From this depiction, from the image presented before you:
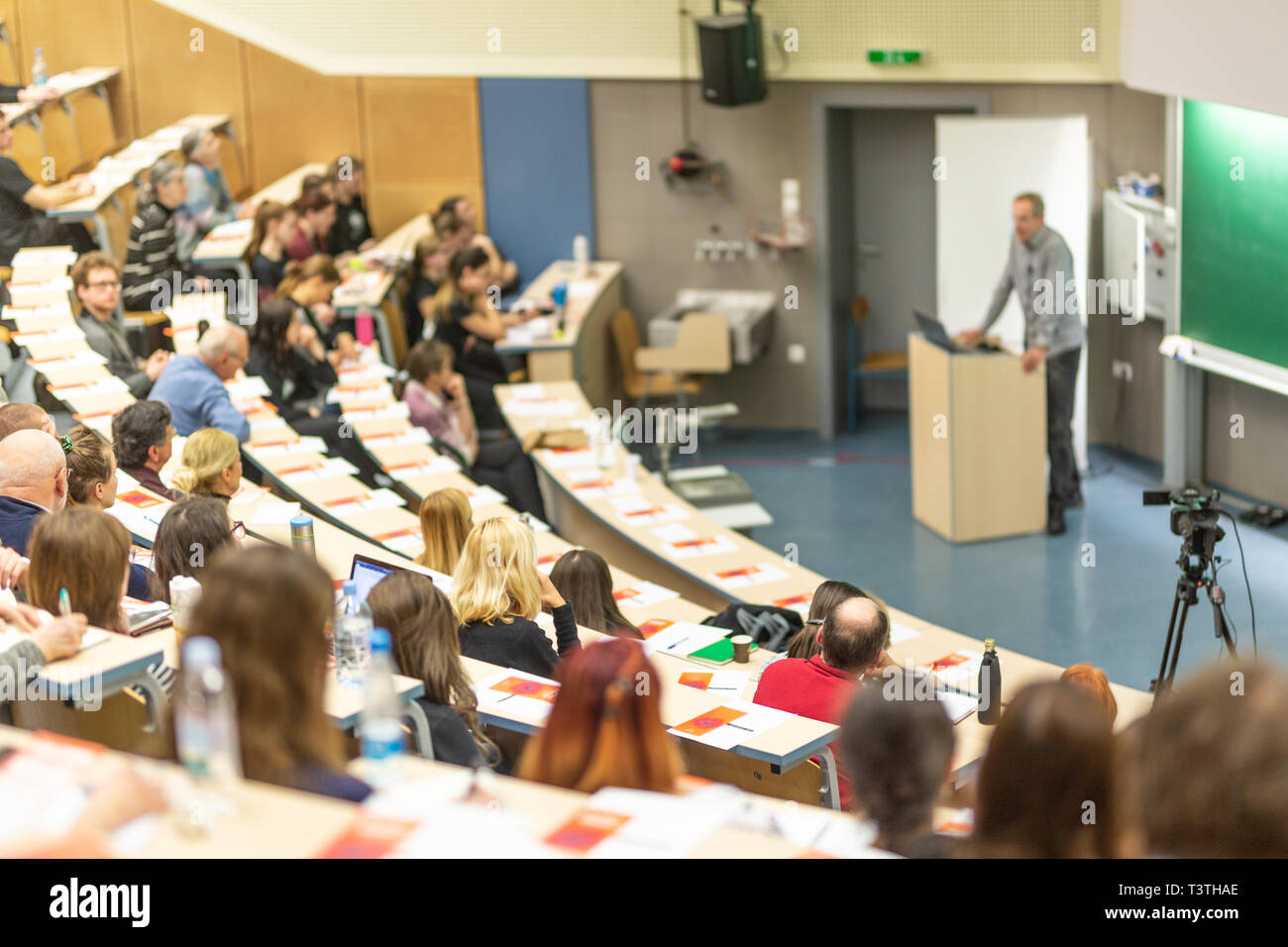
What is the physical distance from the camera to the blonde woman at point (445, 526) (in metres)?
5.10

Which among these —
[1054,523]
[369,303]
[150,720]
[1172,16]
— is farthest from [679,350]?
[150,720]

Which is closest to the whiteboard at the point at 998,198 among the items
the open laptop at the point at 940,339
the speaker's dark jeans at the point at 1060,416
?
the speaker's dark jeans at the point at 1060,416

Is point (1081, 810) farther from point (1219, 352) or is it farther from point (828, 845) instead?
point (1219, 352)

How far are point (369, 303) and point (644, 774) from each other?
672 centimetres

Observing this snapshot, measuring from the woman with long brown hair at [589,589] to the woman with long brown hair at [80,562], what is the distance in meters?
1.70

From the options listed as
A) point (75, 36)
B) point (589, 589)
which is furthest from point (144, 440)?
point (75, 36)

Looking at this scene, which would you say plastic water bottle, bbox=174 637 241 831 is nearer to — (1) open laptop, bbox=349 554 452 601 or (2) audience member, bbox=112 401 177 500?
(1) open laptop, bbox=349 554 452 601

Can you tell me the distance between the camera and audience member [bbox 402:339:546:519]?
7.68m

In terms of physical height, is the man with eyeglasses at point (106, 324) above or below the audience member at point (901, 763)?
above

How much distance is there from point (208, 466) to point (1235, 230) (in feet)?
18.1

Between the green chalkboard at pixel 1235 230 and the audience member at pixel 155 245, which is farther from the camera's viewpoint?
the audience member at pixel 155 245

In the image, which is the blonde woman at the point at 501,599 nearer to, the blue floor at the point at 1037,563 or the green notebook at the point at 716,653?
the green notebook at the point at 716,653

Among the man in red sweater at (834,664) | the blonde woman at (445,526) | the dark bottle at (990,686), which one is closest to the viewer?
the man in red sweater at (834,664)

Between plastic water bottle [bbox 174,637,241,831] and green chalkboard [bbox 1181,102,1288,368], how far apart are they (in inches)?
259
